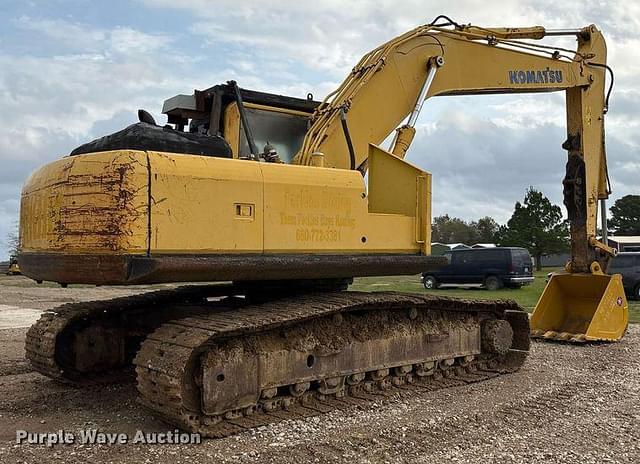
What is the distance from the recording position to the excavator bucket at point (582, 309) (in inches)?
396

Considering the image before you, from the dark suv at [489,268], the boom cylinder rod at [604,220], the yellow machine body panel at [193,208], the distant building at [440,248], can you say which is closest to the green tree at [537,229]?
the distant building at [440,248]

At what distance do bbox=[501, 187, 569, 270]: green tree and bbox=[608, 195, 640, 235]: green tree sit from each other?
2421cm

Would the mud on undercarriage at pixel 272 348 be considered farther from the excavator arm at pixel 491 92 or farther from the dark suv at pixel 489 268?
the dark suv at pixel 489 268

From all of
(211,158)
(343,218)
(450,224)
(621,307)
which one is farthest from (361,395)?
(450,224)

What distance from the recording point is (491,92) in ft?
31.0

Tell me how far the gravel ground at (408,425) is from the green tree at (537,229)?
41.4 metres

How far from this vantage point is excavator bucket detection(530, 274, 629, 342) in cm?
1005

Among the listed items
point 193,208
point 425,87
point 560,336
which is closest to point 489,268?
point 560,336

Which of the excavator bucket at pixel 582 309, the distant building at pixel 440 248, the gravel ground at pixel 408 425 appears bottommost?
the gravel ground at pixel 408 425

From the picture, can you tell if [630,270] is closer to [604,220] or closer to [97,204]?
[604,220]

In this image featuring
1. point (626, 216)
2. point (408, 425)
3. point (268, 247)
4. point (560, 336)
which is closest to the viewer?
point (408, 425)

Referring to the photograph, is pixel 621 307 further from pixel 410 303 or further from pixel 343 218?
pixel 343 218

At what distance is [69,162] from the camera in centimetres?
570

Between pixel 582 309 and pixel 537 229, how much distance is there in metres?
39.4
